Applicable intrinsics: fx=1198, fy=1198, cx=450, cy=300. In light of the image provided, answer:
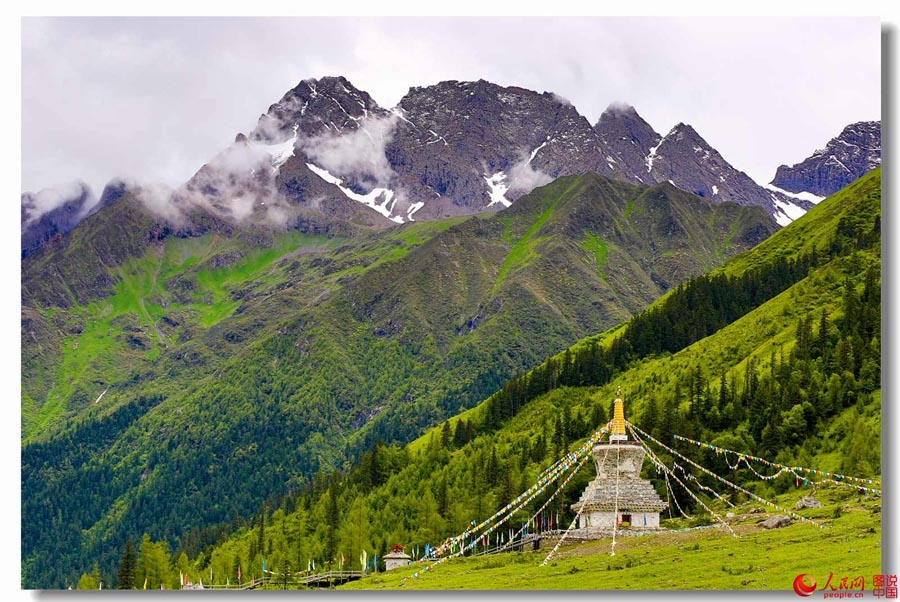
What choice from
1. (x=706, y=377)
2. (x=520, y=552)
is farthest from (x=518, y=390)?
(x=520, y=552)

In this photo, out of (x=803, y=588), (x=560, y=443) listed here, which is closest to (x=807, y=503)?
(x=803, y=588)

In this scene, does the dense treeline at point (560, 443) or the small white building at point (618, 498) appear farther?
the dense treeline at point (560, 443)

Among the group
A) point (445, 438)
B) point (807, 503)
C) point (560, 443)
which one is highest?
point (445, 438)

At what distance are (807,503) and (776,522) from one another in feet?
30.2

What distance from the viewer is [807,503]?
299ft

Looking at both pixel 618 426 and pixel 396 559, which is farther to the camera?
pixel 396 559

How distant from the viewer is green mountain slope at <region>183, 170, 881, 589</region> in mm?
76188

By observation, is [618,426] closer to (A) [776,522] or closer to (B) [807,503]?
(A) [776,522]

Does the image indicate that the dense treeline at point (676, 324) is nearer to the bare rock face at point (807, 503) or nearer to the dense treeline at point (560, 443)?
the dense treeline at point (560, 443)

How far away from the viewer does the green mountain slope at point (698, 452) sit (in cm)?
7619

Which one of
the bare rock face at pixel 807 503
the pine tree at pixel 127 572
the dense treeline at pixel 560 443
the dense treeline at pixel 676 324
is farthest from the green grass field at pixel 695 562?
the dense treeline at pixel 676 324

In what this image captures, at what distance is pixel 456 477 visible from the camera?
404ft

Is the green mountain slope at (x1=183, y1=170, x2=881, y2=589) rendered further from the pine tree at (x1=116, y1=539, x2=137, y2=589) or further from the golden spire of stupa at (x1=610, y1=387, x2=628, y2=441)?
the pine tree at (x1=116, y1=539, x2=137, y2=589)

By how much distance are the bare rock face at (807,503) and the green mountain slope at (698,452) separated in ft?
3.51
